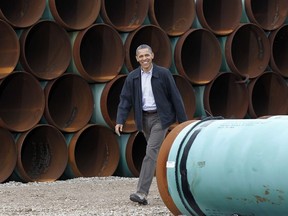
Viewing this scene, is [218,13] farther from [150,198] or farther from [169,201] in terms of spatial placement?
[169,201]

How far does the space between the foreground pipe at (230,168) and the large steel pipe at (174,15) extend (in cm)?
537

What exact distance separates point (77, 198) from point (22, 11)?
2834 millimetres

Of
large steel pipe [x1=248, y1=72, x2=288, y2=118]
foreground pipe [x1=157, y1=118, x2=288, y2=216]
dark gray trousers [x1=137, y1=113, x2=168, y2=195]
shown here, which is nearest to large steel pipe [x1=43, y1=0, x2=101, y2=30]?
large steel pipe [x1=248, y1=72, x2=288, y2=118]

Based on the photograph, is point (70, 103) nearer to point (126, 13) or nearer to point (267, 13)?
point (126, 13)

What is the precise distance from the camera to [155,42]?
1164 cm

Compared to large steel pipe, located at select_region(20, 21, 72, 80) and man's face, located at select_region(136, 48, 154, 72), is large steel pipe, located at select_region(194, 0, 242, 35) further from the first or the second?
man's face, located at select_region(136, 48, 154, 72)

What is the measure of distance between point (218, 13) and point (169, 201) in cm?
628

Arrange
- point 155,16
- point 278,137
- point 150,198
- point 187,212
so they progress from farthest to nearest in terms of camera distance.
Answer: point 155,16 → point 150,198 → point 187,212 → point 278,137

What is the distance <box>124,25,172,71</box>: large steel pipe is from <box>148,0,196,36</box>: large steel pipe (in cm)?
21

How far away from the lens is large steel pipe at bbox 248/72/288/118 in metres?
12.7

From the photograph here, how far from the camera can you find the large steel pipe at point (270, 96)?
12.7m

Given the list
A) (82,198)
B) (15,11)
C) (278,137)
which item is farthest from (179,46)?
(278,137)

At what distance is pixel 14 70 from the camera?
10.2 meters

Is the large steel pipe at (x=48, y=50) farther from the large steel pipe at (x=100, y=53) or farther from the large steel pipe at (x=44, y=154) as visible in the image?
the large steel pipe at (x=44, y=154)
